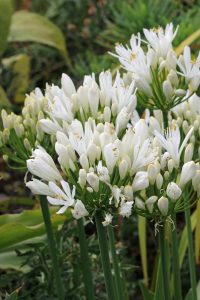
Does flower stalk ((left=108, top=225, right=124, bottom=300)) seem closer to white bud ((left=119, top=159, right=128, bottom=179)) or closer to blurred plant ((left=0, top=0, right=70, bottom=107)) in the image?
white bud ((left=119, top=159, right=128, bottom=179))

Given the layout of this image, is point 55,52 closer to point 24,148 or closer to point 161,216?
point 24,148

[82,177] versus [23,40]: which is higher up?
[23,40]

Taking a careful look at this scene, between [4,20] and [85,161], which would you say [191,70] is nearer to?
[85,161]

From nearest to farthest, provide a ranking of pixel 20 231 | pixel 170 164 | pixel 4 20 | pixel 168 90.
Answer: pixel 170 164, pixel 168 90, pixel 20 231, pixel 4 20

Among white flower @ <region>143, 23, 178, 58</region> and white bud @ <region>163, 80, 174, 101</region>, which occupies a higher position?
white flower @ <region>143, 23, 178, 58</region>

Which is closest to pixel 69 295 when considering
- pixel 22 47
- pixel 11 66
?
pixel 11 66

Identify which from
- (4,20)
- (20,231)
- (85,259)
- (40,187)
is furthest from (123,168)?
(4,20)

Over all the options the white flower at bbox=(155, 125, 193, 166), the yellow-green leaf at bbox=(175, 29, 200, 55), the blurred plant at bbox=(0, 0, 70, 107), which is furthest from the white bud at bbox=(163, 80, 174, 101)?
the blurred plant at bbox=(0, 0, 70, 107)
